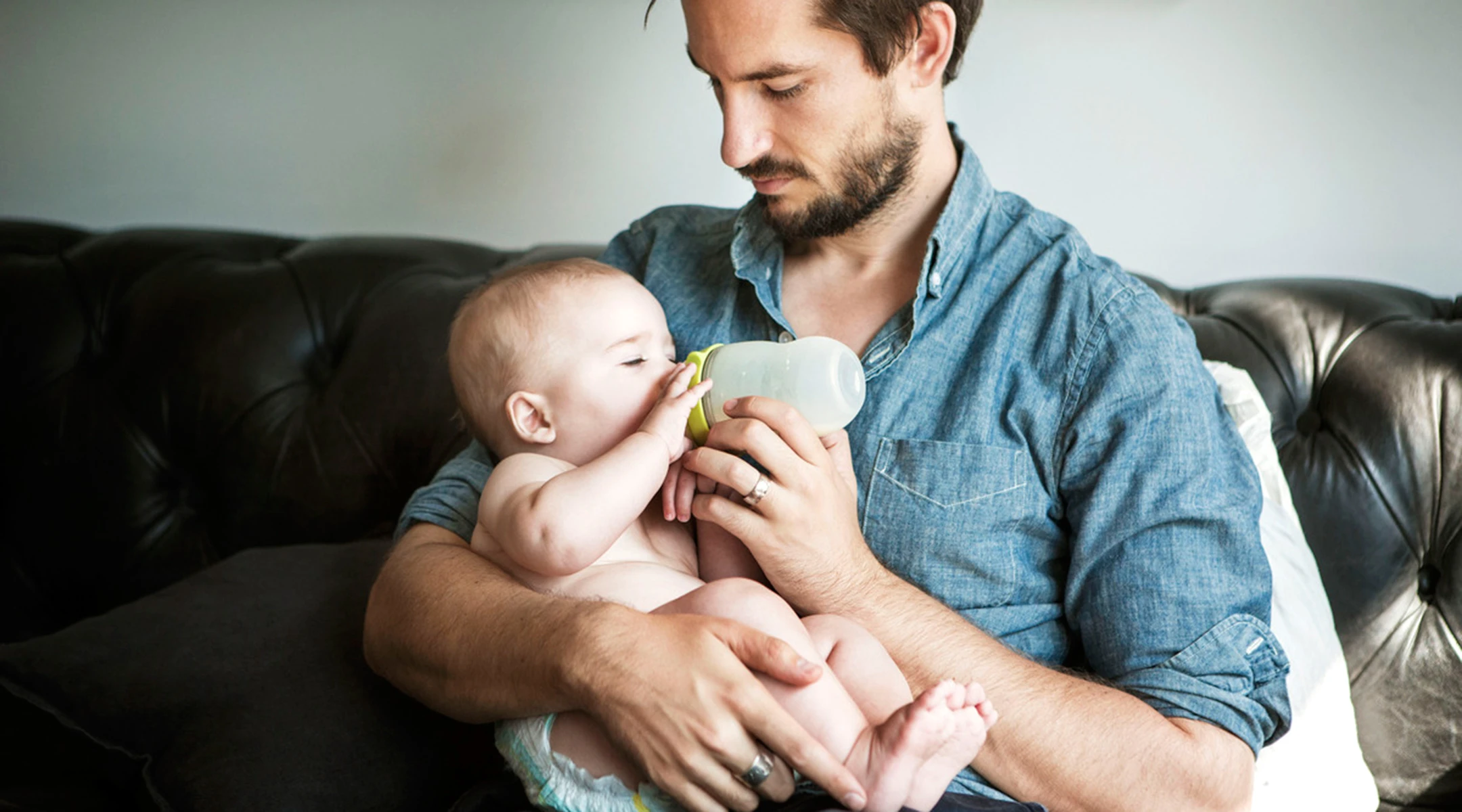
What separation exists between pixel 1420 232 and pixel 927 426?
1.16 m

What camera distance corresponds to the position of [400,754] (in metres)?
1.30

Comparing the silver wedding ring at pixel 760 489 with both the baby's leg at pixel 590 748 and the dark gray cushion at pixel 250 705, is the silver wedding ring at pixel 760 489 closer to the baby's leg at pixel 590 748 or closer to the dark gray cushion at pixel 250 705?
the baby's leg at pixel 590 748

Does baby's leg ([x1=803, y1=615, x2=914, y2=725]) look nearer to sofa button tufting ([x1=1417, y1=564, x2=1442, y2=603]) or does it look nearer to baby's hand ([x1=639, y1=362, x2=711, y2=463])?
baby's hand ([x1=639, y1=362, x2=711, y2=463])

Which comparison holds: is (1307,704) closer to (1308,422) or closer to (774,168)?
(1308,422)

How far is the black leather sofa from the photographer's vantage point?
4.92 feet

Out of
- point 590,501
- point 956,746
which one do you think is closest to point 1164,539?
point 956,746

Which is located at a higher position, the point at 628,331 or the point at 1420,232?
the point at 1420,232

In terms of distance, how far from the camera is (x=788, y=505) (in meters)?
1.10

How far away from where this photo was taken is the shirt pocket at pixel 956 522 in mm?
1248

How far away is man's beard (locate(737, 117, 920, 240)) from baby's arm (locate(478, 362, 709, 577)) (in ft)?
1.23

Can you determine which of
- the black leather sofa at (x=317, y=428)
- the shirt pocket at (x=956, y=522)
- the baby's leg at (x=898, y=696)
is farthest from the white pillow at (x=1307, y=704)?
the baby's leg at (x=898, y=696)

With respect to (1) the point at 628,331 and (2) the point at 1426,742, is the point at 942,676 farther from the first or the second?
(2) the point at 1426,742

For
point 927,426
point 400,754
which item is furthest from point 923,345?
point 400,754

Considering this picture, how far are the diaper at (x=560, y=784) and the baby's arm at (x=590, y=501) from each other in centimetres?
17
